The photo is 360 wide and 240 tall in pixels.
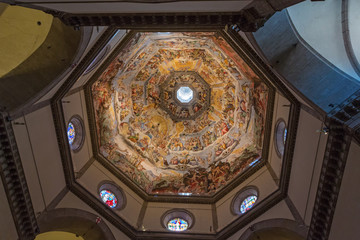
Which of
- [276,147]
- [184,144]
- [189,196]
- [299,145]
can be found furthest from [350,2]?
[184,144]

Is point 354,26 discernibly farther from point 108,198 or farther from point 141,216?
point 108,198

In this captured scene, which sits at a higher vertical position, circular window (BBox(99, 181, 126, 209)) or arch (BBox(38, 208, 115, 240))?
circular window (BBox(99, 181, 126, 209))

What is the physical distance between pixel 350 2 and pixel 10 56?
12545mm

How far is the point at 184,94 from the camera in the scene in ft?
75.0

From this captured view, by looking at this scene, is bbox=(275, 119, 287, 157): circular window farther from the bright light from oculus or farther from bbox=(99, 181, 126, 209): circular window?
bbox=(99, 181, 126, 209): circular window

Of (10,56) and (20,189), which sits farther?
(10,56)

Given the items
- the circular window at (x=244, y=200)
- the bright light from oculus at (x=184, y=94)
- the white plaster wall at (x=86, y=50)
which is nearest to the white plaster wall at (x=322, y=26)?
the white plaster wall at (x=86, y=50)

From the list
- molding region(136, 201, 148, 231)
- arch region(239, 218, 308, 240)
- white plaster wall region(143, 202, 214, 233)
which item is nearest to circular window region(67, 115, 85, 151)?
molding region(136, 201, 148, 231)

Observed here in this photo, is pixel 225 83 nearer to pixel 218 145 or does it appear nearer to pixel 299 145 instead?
pixel 218 145

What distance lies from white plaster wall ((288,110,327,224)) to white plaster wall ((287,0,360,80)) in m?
2.50

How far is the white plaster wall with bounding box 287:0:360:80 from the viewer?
9.87 m

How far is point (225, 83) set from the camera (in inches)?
784

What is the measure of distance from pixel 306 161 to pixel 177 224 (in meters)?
8.09

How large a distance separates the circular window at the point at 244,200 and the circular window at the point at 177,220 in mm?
2508
